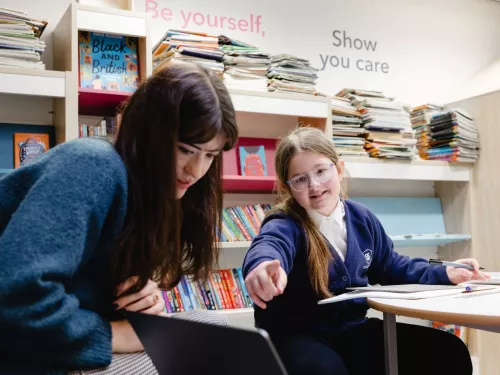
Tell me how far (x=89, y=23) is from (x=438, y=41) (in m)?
2.69

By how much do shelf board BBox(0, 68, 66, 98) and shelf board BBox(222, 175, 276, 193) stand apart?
0.89m

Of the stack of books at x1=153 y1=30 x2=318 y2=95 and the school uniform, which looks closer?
the school uniform

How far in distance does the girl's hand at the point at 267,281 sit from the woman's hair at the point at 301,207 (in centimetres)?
37

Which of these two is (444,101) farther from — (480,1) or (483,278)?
(483,278)

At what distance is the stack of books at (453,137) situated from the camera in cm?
339

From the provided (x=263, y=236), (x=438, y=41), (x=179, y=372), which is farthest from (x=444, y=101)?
(x=179, y=372)

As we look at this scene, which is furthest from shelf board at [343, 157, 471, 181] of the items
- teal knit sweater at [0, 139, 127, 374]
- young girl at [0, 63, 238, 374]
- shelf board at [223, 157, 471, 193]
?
teal knit sweater at [0, 139, 127, 374]

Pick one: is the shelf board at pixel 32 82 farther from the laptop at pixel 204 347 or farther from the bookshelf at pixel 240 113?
the laptop at pixel 204 347

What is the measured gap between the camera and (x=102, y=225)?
2.80 feet

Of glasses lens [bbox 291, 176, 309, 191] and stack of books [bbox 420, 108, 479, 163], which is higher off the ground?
stack of books [bbox 420, 108, 479, 163]

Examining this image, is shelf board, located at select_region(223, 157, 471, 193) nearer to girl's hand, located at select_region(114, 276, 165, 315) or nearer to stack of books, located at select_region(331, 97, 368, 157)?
stack of books, located at select_region(331, 97, 368, 157)

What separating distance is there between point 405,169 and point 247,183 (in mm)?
1054

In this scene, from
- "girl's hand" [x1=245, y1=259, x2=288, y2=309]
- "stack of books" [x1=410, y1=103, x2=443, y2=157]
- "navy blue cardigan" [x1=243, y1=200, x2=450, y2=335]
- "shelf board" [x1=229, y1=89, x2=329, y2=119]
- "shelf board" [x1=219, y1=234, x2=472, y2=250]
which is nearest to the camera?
"girl's hand" [x1=245, y1=259, x2=288, y2=309]

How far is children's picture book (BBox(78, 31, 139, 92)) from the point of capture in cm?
253
